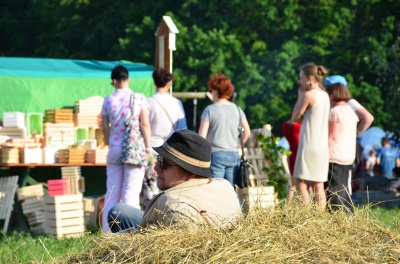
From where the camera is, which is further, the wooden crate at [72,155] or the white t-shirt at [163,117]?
the wooden crate at [72,155]

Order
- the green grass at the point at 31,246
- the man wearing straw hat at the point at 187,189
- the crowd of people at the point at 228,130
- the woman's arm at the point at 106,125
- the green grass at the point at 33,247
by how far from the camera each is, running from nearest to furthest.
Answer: the man wearing straw hat at the point at 187,189
the green grass at the point at 33,247
the green grass at the point at 31,246
the crowd of people at the point at 228,130
the woman's arm at the point at 106,125

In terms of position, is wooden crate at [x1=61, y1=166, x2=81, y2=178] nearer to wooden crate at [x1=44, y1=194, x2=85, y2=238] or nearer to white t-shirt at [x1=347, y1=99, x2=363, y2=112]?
wooden crate at [x1=44, y1=194, x2=85, y2=238]

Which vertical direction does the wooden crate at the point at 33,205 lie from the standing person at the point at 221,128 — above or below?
below

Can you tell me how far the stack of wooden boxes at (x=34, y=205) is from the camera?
11349 mm

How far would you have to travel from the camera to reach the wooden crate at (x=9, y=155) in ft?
39.9

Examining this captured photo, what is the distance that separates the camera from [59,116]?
13.5 m

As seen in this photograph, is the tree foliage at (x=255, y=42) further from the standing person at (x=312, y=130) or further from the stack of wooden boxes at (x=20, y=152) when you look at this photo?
the standing person at (x=312, y=130)

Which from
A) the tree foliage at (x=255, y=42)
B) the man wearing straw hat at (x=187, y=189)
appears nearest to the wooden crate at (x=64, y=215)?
the man wearing straw hat at (x=187, y=189)

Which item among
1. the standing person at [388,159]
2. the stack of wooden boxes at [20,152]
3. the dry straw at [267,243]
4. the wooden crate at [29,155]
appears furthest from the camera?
the standing person at [388,159]

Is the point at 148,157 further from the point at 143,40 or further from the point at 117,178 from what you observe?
the point at 143,40


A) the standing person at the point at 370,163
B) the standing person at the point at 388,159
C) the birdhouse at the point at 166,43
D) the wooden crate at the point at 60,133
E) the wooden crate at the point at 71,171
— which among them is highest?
the birdhouse at the point at 166,43

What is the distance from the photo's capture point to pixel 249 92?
33.7 metres

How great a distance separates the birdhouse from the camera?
1310cm

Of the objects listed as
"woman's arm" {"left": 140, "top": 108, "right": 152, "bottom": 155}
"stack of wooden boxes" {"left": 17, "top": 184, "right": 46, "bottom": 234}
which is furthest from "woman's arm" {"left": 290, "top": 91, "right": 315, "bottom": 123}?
"stack of wooden boxes" {"left": 17, "top": 184, "right": 46, "bottom": 234}
